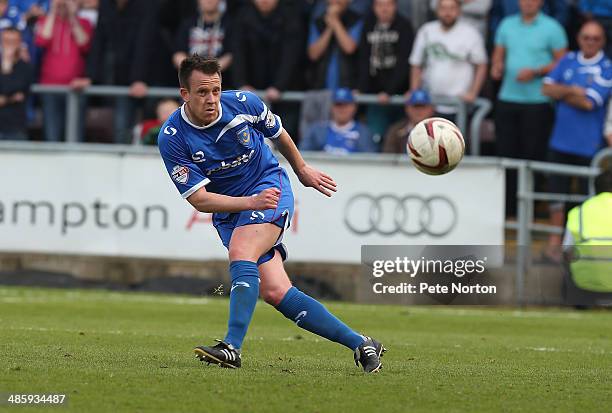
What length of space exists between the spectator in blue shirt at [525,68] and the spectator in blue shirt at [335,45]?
1.90 metres

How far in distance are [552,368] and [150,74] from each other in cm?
1051

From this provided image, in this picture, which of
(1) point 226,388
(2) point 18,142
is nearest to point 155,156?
(2) point 18,142

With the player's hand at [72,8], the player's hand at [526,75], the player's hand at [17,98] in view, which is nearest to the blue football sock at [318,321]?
the player's hand at [526,75]

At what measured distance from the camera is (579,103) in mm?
16375

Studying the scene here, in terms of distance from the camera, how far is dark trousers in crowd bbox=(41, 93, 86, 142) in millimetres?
18547

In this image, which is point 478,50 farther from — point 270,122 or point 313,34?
point 270,122

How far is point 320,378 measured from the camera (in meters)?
8.07

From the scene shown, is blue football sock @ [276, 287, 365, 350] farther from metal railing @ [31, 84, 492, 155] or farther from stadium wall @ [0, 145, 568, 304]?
metal railing @ [31, 84, 492, 155]

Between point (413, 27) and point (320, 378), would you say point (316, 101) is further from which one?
point (320, 378)

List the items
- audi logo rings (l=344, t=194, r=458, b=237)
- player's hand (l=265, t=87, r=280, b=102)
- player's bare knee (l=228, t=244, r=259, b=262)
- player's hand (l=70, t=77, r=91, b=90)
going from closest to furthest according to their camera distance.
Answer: player's bare knee (l=228, t=244, r=259, b=262)
audi logo rings (l=344, t=194, r=458, b=237)
player's hand (l=265, t=87, r=280, b=102)
player's hand (l=70, t=77, r=91, b=90)

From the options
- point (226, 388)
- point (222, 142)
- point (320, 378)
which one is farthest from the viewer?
point (222, 142)

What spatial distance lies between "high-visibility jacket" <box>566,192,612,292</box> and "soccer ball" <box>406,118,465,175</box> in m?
3.85

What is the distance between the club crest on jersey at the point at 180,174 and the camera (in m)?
8.44

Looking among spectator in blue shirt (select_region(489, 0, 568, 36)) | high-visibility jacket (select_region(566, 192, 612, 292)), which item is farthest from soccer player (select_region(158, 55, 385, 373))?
spectator in blue shirt (select_region(489, 0, 568, 36))
